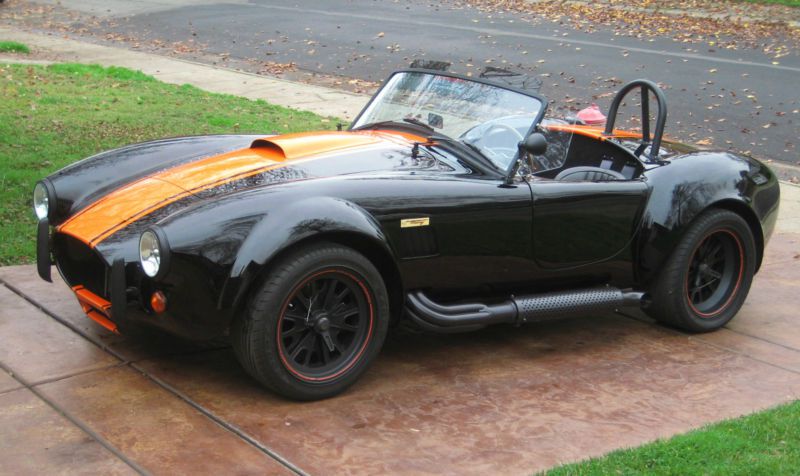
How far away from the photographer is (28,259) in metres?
6.23

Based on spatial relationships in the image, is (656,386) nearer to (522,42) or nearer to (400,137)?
(400,137)

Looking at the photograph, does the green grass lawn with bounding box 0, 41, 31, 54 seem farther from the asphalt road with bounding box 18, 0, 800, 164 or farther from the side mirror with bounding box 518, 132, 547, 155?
the side mirror with bounding box 518, 132, 547, 155

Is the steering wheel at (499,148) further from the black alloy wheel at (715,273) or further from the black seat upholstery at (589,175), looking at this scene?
the black alloy wheel at (715,273)

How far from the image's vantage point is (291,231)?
4.24 metres

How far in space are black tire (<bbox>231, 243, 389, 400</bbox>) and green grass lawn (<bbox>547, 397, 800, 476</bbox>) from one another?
1.14 metres

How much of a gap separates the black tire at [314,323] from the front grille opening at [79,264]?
687 mm

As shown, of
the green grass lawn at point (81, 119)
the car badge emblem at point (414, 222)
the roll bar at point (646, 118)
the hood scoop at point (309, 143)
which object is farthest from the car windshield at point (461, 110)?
the green grass lawn at point (81, 119)

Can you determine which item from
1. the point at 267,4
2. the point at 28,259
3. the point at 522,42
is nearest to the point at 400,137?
the point at 28,259

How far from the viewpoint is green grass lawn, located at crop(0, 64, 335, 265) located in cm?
737

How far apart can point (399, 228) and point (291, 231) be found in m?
0.59

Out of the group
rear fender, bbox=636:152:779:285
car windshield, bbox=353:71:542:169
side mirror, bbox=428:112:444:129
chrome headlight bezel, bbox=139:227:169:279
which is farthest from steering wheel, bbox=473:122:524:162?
chrome headlight bezel, bbox=139:227:169:279

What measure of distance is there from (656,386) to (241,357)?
6.71 ft

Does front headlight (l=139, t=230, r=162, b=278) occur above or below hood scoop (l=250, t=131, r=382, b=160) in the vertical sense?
below

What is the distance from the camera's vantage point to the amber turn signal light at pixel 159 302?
4176 millimetres
